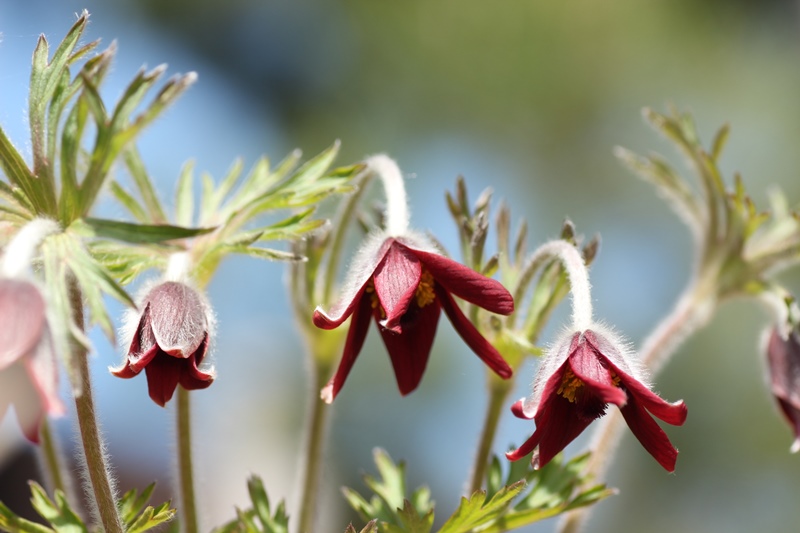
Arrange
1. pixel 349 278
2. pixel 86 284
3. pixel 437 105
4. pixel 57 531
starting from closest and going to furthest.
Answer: pixel 86 284 < pixel 57 531 < pixel 349 278 < pixel 437 105

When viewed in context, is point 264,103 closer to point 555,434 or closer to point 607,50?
point 607,50

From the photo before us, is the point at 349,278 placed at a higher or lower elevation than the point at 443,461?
higher

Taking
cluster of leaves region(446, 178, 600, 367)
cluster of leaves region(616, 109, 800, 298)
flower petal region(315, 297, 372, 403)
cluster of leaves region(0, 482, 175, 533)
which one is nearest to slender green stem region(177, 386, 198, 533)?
cluster of leaves region(0, 482, 175, 533)

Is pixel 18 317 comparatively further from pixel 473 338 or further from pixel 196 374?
pixel 473 338

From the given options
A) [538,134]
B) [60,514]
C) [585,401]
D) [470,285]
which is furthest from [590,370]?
[538,134]

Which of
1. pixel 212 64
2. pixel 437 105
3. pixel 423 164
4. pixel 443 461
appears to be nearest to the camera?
pixel 443 461

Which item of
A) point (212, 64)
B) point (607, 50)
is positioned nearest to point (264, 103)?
point (212, 64)

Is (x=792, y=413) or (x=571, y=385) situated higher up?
(x=571, y=385)

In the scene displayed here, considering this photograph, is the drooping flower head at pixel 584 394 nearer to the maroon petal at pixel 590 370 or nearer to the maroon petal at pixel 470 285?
the maroon petal at pixel 590 370
